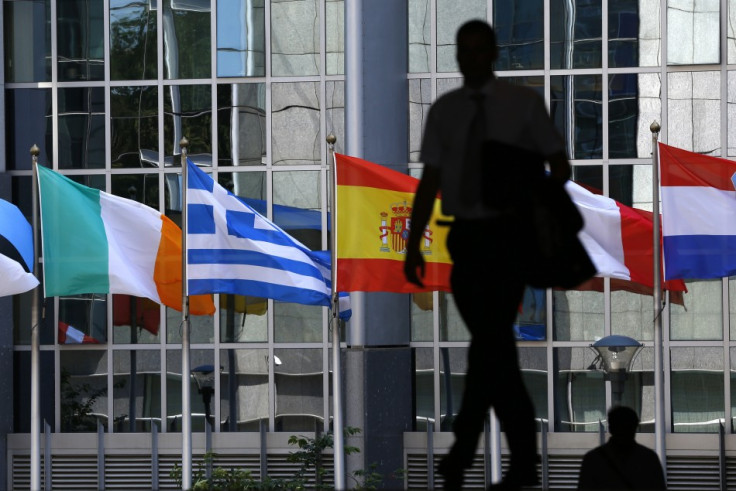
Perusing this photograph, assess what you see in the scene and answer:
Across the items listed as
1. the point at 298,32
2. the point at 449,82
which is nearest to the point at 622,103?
the point at 449,82

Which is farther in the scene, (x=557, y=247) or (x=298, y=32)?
(x=298, y=32)

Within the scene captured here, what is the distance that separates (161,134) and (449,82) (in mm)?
4605

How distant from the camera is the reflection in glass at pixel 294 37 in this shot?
2152cm

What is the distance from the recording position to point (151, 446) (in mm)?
21594

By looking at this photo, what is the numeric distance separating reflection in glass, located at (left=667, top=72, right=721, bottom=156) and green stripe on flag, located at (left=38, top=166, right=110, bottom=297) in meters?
9.12

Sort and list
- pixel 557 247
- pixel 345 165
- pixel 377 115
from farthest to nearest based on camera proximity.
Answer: pixel 377 115 → pixel 345 165 → pixel 557 247

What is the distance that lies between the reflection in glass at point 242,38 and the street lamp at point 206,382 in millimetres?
4626

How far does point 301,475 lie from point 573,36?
7.90 meters

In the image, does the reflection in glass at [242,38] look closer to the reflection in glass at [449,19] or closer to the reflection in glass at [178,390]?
the reflection in glass at [449,19]

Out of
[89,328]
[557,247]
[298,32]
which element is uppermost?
[298,32]

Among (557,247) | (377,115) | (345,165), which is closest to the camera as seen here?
(557,247)

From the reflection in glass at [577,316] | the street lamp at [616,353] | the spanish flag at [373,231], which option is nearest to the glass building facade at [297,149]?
the reflection in glass at [577,316]

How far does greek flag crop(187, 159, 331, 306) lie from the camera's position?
16.9 meters

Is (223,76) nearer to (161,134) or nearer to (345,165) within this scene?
(161,134)
